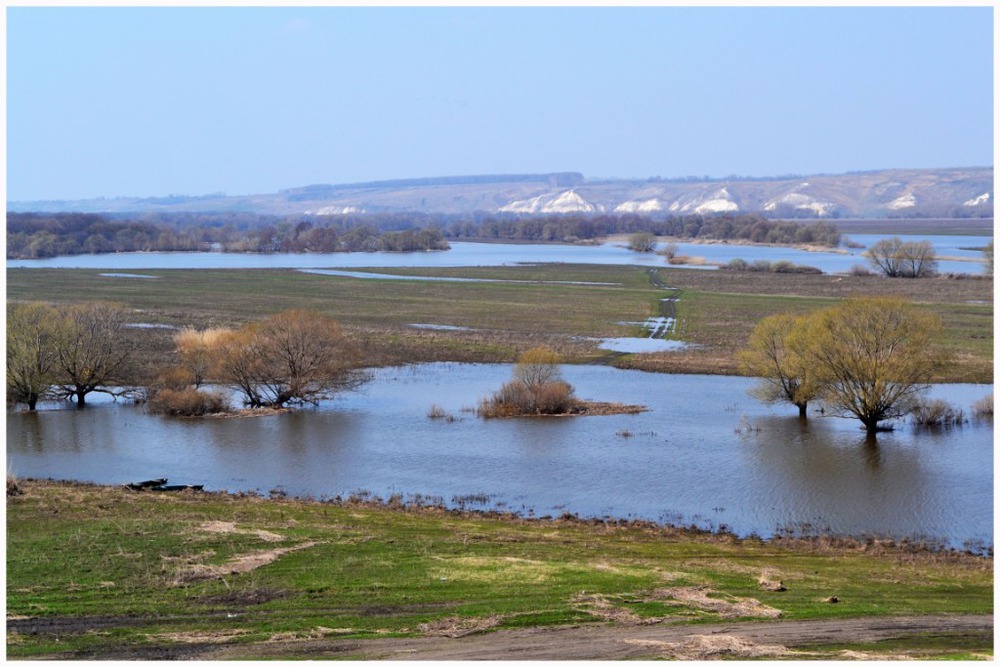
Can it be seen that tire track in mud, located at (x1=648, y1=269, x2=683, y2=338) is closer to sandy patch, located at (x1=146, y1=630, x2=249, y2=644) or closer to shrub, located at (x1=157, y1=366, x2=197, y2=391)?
shrub, located at (x1=157, y1=366, x2=197, y2=391)

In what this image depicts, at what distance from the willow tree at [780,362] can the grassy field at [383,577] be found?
14396 mm

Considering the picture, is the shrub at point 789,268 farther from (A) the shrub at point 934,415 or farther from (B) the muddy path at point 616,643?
(B) the muddy path at point 616,643

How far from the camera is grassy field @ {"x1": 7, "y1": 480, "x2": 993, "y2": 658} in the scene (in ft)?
51.4

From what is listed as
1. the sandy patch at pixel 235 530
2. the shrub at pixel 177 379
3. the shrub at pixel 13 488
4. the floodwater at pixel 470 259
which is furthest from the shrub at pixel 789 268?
the sandy patch at pixel 235 530

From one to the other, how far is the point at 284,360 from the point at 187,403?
156 inches

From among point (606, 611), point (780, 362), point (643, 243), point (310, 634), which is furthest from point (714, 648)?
A: point (643, 243)

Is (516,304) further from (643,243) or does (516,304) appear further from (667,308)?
(643,243)

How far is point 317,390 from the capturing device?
40.2 metres

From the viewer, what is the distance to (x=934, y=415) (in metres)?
35.8

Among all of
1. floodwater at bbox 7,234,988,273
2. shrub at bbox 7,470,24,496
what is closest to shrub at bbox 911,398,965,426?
shrub at bbox 7,470,24,496

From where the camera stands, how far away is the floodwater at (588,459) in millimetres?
26469

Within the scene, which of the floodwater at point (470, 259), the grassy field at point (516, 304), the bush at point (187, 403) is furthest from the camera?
the floodwater at point (470, 259)

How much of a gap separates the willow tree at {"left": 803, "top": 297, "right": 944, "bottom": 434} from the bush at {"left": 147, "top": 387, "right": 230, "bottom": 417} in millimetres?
20379

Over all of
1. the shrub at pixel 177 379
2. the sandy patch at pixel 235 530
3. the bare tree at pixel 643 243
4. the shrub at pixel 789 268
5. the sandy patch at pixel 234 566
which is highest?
the bare tree at pixel 643 243
